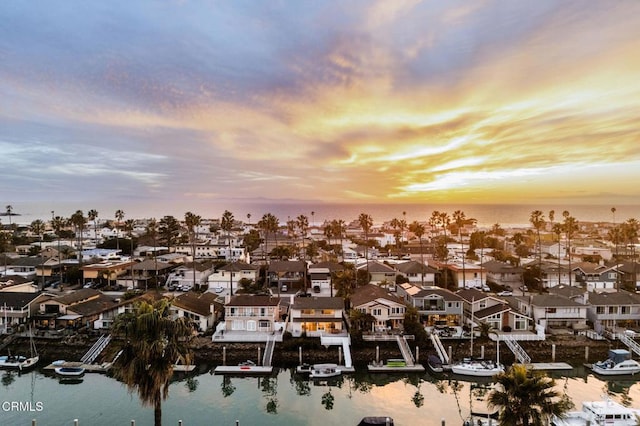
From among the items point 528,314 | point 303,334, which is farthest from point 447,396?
point 528,314

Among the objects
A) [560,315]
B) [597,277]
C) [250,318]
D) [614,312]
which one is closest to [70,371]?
[250,318]

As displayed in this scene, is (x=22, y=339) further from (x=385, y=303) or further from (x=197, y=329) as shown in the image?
(x=385, y=303)

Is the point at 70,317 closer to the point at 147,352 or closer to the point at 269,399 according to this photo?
the point at 269,399

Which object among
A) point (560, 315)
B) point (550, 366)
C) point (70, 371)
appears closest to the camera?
point (70, 371)

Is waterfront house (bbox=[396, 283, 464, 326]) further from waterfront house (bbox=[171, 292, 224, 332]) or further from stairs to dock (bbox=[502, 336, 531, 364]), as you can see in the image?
waterfront house (bbox=[171, 292, 224, 332])

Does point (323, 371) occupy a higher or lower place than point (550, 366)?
higher

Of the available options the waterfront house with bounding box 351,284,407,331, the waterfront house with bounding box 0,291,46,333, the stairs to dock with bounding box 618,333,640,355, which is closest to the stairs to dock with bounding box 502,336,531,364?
the waterfront house with bounding box 351,284,407,331

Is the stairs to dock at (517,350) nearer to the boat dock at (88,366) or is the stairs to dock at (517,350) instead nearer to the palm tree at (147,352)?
the palm tree at (147,352)
